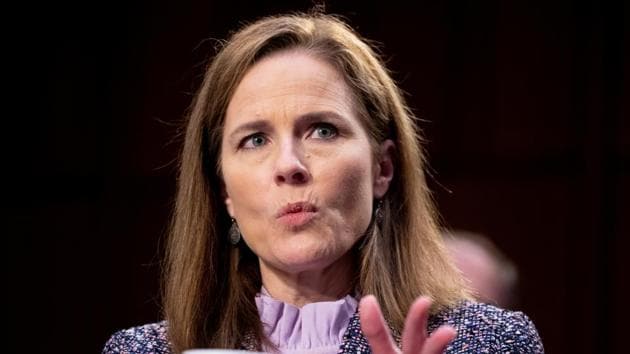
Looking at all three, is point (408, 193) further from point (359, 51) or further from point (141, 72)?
point (141, 72)

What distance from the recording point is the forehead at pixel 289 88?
1695 millimetres

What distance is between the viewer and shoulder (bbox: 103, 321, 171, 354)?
69.1 inches

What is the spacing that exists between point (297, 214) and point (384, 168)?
0.88ft

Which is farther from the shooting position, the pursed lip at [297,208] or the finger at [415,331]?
the pursed lip at [297,208]

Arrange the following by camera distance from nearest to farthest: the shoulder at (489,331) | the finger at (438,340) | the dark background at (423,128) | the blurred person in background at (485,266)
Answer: the finger at (438,340) < the shoulder at (489,331) < the blurred person in background at (485,266) < the dark background at (423,128)

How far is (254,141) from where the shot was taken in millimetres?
1713

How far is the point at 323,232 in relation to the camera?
1.62 m

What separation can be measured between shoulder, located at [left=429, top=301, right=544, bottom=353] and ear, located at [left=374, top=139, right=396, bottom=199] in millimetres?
242

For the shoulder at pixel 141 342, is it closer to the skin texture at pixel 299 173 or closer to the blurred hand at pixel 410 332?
the skin texture at pixel 299 173

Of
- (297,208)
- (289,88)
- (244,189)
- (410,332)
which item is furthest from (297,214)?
(410,332)

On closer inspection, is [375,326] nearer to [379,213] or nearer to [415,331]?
[415,331]

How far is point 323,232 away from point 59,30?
244cm

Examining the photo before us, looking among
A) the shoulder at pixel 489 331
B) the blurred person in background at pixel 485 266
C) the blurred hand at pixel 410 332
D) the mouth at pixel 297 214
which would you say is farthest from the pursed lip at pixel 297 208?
the blurred person in background at pixel 485 266

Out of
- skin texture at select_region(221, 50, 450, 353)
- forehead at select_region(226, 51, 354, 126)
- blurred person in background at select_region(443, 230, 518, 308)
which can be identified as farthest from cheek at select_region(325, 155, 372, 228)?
blurred person in background at select_region(443, 230, 518, 308)
